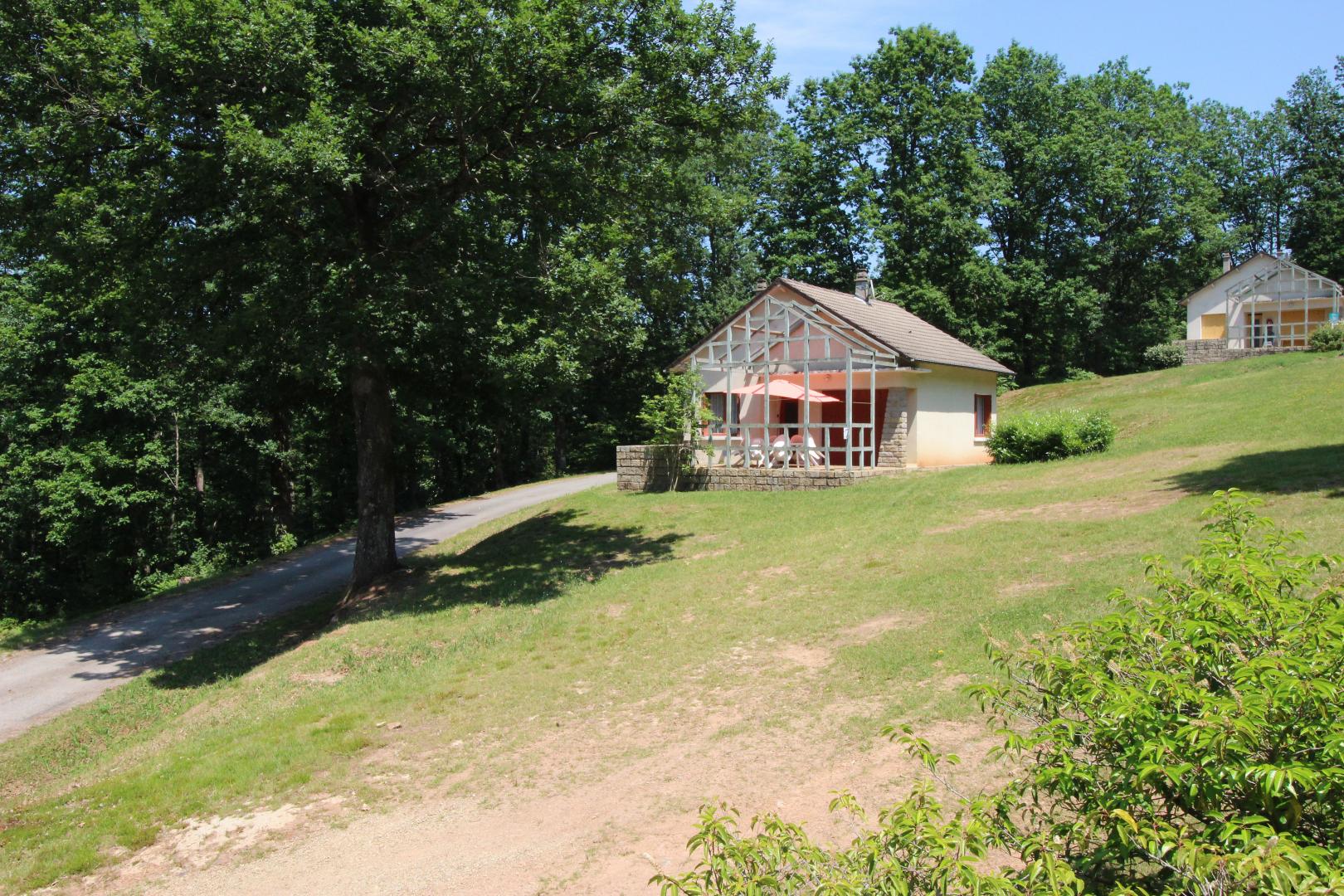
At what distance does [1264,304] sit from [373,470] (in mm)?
40890

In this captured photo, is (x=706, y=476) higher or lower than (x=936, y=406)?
lower

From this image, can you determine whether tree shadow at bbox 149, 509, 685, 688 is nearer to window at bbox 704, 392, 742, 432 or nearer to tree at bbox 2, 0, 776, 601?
tree at bbox 2, 0, 776, 601

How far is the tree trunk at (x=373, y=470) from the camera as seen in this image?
15.4 metres

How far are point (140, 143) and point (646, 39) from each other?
7754 millimetres

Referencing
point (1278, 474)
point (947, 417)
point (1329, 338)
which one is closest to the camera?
point (1278, 474)

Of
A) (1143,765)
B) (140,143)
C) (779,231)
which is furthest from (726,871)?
(779,231)

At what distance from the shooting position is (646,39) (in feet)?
47.8

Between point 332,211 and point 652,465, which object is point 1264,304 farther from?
point 332,211

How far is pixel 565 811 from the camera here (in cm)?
670

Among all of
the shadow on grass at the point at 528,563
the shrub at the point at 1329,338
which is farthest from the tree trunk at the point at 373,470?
the shrub at the point at 1329,338

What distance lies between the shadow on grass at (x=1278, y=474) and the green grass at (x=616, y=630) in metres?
0.07

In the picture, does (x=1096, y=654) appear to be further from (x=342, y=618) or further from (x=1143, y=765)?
(x=342, y=618)

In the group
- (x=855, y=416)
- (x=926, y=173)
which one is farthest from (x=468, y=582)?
(x=926, y=173)

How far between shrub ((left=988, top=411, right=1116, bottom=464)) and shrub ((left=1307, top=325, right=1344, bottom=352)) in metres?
17.8
